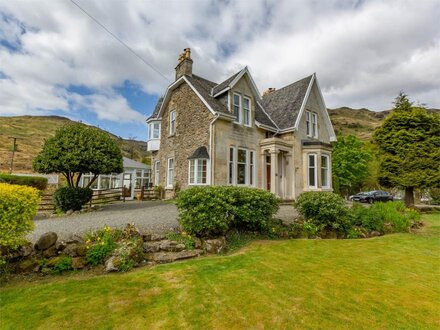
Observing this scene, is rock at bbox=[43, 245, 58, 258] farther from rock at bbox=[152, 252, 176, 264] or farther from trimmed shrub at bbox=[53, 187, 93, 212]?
trimmed shrub at bbox=[53, 187, 93, 212]

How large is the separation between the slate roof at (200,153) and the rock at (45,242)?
9.83m

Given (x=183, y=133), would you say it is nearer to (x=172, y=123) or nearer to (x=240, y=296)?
(x=172, y=123)

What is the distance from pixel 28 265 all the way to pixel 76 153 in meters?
7.49

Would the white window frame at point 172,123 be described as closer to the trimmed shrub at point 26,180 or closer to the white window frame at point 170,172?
the white window frame at point 170,172

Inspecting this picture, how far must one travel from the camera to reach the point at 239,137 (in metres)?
16.1

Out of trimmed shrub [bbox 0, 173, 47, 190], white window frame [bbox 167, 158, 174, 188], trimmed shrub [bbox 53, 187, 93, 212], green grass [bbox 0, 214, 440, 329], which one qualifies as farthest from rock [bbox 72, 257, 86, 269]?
trimmed shrub [bbox 0, 173, 47, 190]

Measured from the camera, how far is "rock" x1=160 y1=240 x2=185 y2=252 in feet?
22.0

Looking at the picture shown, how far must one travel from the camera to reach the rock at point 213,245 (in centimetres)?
709

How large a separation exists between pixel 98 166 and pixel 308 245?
418 inches

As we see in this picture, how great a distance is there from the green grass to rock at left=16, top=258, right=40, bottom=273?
1.45ft

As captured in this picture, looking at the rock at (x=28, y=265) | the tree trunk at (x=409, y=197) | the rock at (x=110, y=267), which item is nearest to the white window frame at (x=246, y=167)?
the rock at (x=110, y=267)

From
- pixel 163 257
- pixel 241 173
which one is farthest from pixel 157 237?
pixel 241 173

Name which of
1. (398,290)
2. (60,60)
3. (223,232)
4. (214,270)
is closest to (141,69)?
(60,60)

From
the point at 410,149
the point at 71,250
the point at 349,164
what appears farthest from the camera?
the point at 349,164
